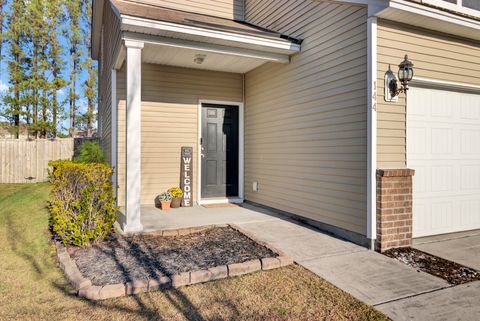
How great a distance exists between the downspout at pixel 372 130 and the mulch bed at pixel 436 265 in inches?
13.1

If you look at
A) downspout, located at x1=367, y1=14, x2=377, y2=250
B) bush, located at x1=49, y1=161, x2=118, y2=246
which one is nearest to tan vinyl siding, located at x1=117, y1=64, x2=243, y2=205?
bush, located at x1=49, y1=161, x2=118, y2=246

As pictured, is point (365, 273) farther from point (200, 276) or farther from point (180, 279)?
point (180, 279)

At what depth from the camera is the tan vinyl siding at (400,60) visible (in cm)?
374

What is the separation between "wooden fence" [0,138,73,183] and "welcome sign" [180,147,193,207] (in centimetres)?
722

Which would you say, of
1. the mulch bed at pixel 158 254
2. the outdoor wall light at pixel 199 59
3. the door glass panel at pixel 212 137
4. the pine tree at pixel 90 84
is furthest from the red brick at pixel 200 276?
the pine tree at pixel 90 84

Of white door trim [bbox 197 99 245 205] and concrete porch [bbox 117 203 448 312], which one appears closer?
concrete porch [bbox 117 203 448 312]

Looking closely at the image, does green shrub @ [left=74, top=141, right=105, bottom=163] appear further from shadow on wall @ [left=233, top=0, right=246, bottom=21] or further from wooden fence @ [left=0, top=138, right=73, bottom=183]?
wooden fence @ [left=0, top=138, right=73, bottom=183]

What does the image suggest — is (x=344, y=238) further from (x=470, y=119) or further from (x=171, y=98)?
(x=171, y=98)

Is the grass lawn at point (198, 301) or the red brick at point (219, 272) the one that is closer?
the grass lawn at point (198, 301)

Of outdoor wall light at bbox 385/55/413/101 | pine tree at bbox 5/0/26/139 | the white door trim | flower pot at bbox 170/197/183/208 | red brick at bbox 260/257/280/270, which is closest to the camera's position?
red brick at bbox 260/257/280/270

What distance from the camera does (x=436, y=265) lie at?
3.27 metres

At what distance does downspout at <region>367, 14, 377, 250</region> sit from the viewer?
3.68 metres

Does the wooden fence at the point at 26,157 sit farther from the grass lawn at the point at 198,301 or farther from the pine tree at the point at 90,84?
the grass lawn at the point at 198,301

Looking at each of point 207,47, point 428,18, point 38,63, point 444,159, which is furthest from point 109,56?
point 38,63
